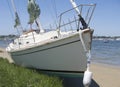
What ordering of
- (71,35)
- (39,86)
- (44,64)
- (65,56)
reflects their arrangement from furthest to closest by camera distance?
(44,64)
(65,56)
(71,35)
(39,86)

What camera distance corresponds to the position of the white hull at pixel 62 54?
12422 mm

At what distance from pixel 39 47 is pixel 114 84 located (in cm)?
406

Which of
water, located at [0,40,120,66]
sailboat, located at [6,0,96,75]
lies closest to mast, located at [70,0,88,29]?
sailboat, located at [6,0,96,75]

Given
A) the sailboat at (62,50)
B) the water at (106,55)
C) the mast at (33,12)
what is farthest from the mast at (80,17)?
the water at (106,55)

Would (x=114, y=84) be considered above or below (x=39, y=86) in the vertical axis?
below

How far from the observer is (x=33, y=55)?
14523 mm

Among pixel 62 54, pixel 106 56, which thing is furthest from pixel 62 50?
pixel 106 56

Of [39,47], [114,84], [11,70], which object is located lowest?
[114,84]

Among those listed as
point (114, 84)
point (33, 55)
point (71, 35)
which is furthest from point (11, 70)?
point (114, 84)

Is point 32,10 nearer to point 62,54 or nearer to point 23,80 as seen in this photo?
point 62,54

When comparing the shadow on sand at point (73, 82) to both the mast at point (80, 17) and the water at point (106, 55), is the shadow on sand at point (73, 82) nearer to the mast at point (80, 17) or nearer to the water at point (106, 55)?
the mast at point (80, 17)

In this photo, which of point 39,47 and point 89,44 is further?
point 39,47

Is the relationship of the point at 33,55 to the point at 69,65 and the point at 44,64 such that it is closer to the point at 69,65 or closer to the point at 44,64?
the point at 44,64

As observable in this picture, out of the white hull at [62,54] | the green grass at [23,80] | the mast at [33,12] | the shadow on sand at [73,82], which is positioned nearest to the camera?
Result: the green grass at [23,80]
